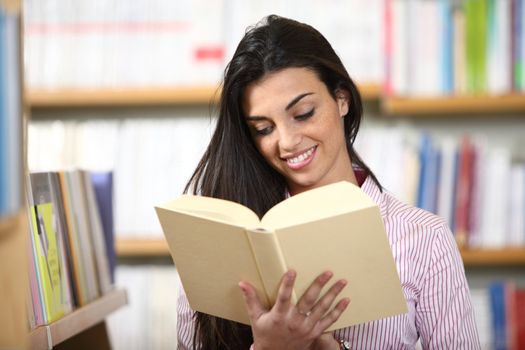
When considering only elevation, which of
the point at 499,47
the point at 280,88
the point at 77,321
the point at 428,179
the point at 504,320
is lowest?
the point at 504,320

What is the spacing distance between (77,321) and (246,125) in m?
0.51

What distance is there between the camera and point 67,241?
1.68 m

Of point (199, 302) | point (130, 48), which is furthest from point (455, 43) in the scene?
point (199, 302)

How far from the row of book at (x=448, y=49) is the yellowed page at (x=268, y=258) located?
1.25m

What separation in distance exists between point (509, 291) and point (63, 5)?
5.13ft

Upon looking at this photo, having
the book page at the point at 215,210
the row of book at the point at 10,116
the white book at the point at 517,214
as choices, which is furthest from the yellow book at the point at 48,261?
the white book at the point at 517,214

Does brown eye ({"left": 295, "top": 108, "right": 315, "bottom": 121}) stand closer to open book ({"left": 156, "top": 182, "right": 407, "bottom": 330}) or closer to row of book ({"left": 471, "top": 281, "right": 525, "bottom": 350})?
open book ({"left": 156, "top": 182, "right": 407, "bottom": 330})

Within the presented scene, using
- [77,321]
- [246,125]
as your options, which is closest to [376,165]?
[246,125]

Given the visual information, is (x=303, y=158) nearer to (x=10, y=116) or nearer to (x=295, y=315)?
(x=295, y=315)

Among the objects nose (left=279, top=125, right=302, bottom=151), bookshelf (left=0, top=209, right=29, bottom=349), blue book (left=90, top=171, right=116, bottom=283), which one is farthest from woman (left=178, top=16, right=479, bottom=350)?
bookshelf (left=0, top=209, right=29, bottom=349)

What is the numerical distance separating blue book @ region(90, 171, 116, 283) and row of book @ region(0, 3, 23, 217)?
43.3 inches

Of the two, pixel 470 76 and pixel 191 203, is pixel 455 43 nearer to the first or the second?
pixel 470 76

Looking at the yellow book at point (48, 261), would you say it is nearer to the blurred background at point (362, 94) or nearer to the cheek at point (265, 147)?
the cheek at point (265, 147)

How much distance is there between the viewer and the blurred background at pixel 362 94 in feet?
7.70
